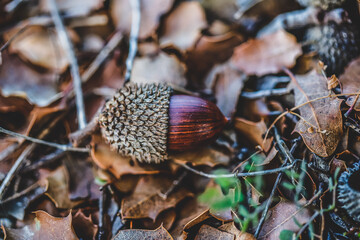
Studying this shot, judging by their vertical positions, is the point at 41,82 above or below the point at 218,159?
above

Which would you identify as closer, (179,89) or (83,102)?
(179,89)

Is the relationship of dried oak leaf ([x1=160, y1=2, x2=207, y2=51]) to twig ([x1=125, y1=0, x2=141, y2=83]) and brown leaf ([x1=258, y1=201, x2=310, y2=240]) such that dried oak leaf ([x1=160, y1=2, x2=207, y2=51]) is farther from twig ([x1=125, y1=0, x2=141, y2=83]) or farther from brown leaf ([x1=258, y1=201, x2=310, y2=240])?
brown leaf ([x1=258, y1=201, x2=310, y2=240])

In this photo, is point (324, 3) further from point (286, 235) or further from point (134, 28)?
point (286, 235)

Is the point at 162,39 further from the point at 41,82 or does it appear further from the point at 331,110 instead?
the point at 331,110

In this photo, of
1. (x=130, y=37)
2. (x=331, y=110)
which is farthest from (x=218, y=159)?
(x=130, y=37)

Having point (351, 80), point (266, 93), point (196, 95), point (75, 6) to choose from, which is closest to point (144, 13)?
point (75, 6)

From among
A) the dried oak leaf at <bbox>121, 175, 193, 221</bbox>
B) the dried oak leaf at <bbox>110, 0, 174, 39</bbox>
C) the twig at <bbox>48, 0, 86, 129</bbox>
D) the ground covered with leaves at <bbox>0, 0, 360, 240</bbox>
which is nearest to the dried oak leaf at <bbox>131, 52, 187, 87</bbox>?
the ground covered with leaves at <bbox>0, 0, 360, 240</bbox>

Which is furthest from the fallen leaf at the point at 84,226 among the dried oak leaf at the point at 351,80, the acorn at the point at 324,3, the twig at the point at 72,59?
the acorn at the point at 324,3
